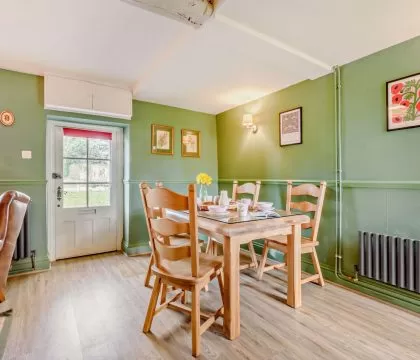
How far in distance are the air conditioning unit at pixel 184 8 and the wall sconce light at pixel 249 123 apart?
1.77 metres

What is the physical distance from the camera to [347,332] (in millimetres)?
1644

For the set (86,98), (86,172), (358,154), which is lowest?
(86,172)

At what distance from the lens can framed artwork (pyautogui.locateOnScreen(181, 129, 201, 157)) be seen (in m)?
3.88

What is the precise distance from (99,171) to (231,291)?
2694mm

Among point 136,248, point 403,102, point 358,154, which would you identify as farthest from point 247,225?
point 136,248

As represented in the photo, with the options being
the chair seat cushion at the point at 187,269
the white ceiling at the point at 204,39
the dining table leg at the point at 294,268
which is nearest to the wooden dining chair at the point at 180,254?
the chair seat cushion at the point at 187,269

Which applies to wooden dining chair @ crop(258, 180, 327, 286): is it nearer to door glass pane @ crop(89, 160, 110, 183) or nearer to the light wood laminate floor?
the light wood laminate floor

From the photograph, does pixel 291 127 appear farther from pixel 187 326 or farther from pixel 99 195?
pixel 99 195

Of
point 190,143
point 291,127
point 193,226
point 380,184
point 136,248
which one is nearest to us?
point 193,226

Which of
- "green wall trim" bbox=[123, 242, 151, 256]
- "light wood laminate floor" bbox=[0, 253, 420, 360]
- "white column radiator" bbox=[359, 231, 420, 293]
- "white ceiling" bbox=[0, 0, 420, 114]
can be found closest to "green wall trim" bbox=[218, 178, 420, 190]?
"white column radiator" bbox=[359, 231, 420, 293]

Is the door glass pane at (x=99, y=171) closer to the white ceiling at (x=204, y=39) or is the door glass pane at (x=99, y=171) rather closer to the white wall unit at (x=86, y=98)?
the white wall unit at (x=86, y=98)

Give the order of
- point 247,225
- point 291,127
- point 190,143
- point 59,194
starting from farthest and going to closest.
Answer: point 190,143 → point 59,194 → point 291,127 → point 247,225

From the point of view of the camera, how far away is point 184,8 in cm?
152

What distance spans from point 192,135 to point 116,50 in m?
1.88
